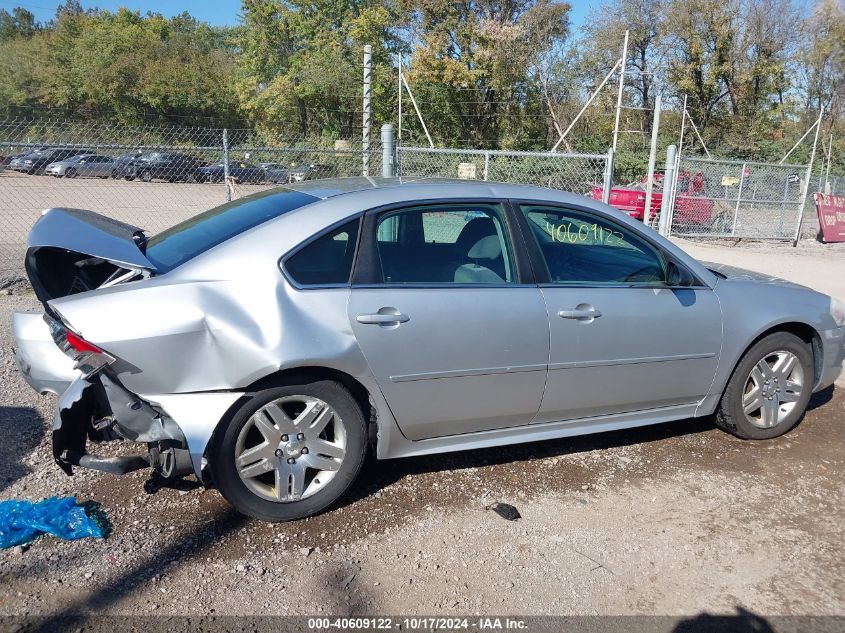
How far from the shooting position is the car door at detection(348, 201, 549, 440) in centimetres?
336

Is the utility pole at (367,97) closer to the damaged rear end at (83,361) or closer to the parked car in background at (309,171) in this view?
the parked car in background at (309,171)

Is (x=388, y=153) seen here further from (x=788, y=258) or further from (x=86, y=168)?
(x=788, y=258)

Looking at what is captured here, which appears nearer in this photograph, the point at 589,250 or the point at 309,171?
the point at 589,250

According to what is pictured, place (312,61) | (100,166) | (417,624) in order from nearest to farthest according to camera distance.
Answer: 1. (417,624)
2. (100,166)
3. (312,61)

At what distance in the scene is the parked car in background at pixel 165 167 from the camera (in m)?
10.8

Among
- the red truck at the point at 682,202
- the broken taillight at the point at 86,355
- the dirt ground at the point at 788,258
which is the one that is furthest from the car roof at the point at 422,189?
the red truck at the point at 682,202

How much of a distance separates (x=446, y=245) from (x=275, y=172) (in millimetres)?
6538

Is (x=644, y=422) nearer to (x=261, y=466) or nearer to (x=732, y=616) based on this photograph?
(x=732, y=616)

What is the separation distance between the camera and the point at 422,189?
3.75 meters

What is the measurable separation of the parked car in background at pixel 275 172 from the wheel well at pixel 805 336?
6823 millimetres

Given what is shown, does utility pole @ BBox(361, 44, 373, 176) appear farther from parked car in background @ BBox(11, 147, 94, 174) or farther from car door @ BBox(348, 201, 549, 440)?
car door @ BBox(348, 201, 549, 440)

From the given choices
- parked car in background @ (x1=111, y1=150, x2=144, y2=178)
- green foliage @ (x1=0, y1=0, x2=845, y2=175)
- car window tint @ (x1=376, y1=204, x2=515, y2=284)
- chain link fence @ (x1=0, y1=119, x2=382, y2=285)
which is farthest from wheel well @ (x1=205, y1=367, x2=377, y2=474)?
green foliage @ (x1=0, y1=0, x2=845, y2=175)

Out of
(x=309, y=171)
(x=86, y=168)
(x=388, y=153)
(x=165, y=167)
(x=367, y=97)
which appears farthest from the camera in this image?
(x=86, y=168)

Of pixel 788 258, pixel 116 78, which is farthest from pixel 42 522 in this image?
pixel 116 78
